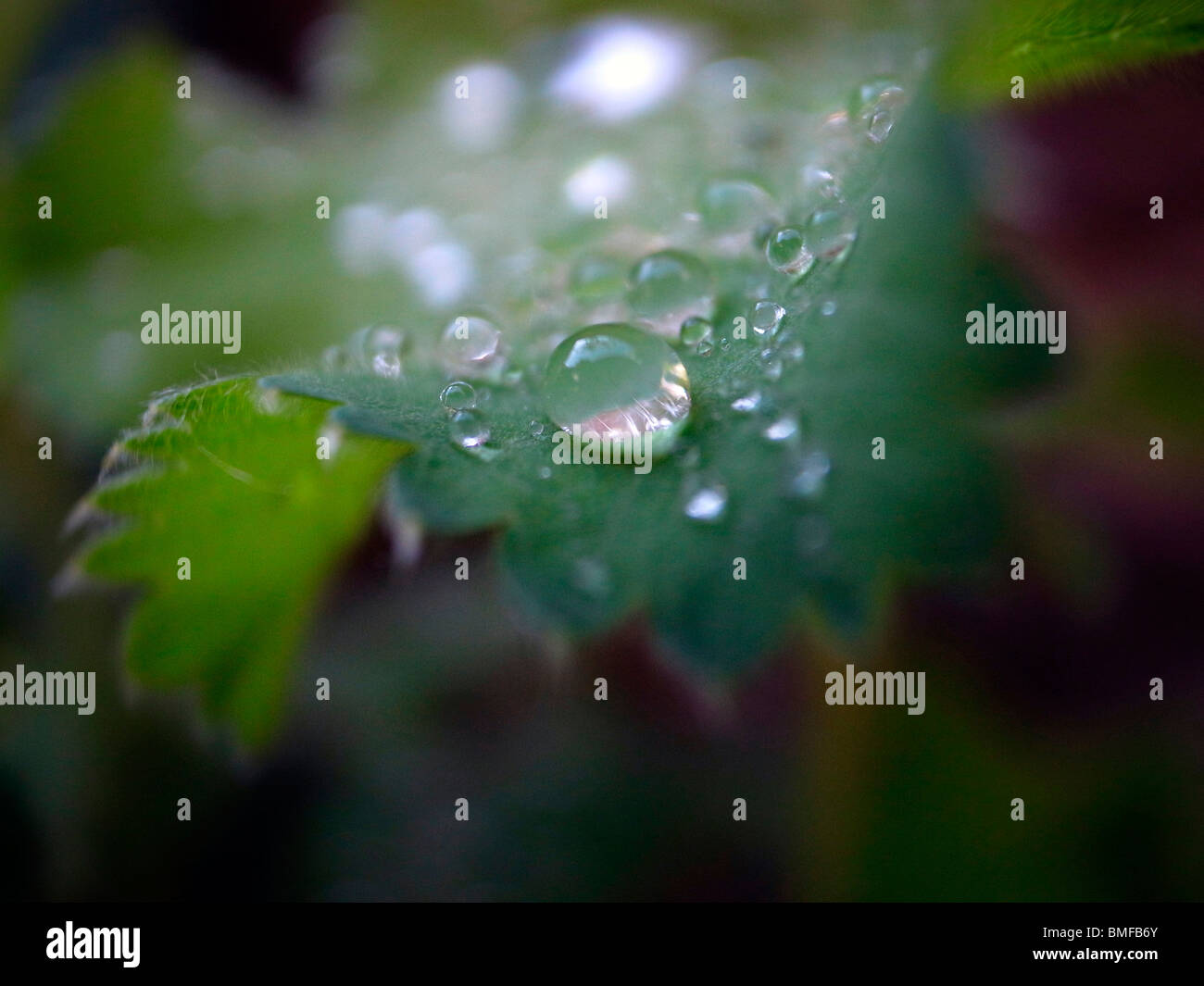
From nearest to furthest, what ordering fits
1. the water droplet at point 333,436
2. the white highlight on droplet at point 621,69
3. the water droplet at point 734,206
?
the water droplet at point 333,436
the water droplet at point 734,206
the white highlight on droplet at point 621,69

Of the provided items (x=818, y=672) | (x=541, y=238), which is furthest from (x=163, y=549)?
(x=818, y=672)

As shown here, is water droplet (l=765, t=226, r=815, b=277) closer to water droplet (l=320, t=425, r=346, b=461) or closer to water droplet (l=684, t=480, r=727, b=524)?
water droplet (l=684, t=480, r=727, b=524)

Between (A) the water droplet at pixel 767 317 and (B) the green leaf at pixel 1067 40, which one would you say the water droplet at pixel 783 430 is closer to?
(A) the water droplet at pixel 767 317

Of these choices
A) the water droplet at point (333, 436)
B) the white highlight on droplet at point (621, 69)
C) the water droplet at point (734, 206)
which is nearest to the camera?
the water droplet at point (333, 436)

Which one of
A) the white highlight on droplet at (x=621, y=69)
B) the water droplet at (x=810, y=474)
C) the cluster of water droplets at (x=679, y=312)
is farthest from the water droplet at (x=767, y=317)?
the white highlight on droplet at (x=621, y=69)

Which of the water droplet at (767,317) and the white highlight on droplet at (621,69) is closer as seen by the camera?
the water droplet at (767,317)

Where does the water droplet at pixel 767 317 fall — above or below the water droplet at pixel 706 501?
above

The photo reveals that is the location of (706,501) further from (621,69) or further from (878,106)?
(621,69)

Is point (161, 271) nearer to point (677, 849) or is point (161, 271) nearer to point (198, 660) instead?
point (198, 660)
